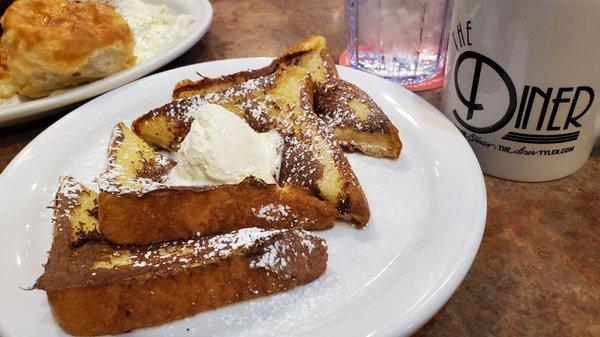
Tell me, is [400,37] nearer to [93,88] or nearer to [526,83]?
[526,83]

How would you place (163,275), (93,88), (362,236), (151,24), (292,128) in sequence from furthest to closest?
(151,24), (93,88), (292,128), (362,236), (163,275)

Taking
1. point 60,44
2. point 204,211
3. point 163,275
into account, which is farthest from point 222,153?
point 60,44

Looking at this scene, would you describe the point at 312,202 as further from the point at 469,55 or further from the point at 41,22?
the point at 41,22

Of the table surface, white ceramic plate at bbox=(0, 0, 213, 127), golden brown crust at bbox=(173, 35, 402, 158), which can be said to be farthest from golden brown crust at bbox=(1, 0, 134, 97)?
golden brown crust at bbox=(173, 35, 402, 158)

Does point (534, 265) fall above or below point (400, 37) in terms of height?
below

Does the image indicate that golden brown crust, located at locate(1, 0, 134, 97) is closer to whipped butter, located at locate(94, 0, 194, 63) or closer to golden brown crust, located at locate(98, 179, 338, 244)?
whipped butter, located at locate(94, 0, 194, 63)

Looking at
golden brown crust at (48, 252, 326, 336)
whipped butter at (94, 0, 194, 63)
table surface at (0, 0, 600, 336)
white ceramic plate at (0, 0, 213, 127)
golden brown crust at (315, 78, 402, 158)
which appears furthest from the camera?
whipped butter at (94, 0, 194, 63)

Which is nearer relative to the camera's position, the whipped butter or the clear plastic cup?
the clear plastic cup
